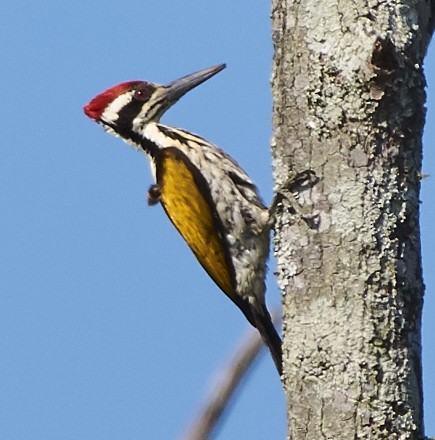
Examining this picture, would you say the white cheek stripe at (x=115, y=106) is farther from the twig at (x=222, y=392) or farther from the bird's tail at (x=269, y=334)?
the twig at (x=222, y=392)

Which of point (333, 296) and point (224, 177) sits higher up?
point (224, 177)

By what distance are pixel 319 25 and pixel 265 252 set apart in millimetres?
1584

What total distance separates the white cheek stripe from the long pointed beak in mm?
155

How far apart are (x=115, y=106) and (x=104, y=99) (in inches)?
2.5

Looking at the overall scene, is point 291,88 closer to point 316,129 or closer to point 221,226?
point 316,129

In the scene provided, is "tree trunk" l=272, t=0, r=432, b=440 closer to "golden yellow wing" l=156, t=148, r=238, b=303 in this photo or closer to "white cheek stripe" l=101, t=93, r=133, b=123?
"golden yellow wing" l=156, t=148, r=238, b=303

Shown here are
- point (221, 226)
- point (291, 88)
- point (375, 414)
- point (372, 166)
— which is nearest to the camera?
point (375, 414)

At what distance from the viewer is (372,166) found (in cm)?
276

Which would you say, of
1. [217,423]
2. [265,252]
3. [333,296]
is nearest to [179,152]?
[265,252]

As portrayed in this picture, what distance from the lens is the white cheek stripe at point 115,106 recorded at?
4590 mm

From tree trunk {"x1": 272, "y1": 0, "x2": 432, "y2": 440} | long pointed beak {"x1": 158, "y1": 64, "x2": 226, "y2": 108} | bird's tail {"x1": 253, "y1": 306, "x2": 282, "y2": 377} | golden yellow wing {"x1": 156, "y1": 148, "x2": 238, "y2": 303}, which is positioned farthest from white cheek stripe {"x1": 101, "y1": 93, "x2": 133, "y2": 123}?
tree trunk {"x1": 272, "y1": 0, "x2": 432, "y2": 440}

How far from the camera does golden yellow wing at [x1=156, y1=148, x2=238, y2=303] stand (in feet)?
13.9

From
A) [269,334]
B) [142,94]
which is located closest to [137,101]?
[142,94]

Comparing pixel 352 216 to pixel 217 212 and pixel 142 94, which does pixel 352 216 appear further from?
pixel 142 94
